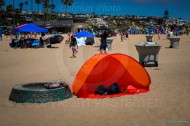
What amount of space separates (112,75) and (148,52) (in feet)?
17.4

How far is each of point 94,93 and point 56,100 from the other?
4.64 feet

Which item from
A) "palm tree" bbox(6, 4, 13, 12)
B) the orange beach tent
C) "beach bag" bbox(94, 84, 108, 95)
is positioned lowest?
"beach bag" bbox(94, 84, 108, 95)

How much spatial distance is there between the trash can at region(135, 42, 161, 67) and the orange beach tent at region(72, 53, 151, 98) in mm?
5036

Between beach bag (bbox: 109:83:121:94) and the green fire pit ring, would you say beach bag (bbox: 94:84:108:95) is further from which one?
the green fire pit ring

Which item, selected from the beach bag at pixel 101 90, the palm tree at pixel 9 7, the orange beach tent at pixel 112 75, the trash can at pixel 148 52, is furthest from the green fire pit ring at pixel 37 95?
the palm tree at pixel 9 7

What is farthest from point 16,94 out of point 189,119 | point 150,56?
point 150,56

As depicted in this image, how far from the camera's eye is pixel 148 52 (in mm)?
15211

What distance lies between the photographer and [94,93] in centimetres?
945

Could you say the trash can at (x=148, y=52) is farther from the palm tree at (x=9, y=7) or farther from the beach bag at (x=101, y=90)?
the palm tree at (x=9, y=7)

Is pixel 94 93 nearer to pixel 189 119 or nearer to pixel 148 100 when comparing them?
pixel 148 100

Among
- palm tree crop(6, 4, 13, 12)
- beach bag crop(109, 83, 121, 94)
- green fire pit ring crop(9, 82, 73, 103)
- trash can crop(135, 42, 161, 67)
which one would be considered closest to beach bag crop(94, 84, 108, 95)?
beach bag crop(109, 83, 121, 94)

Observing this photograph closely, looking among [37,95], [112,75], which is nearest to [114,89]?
[112,75]

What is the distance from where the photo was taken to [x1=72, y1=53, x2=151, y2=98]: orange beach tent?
9578 mm

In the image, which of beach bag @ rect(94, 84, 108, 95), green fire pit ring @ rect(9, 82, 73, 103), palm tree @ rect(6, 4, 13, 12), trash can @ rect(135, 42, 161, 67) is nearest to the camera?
green fire pit ring @ rect(9, 82, 73, 103)
